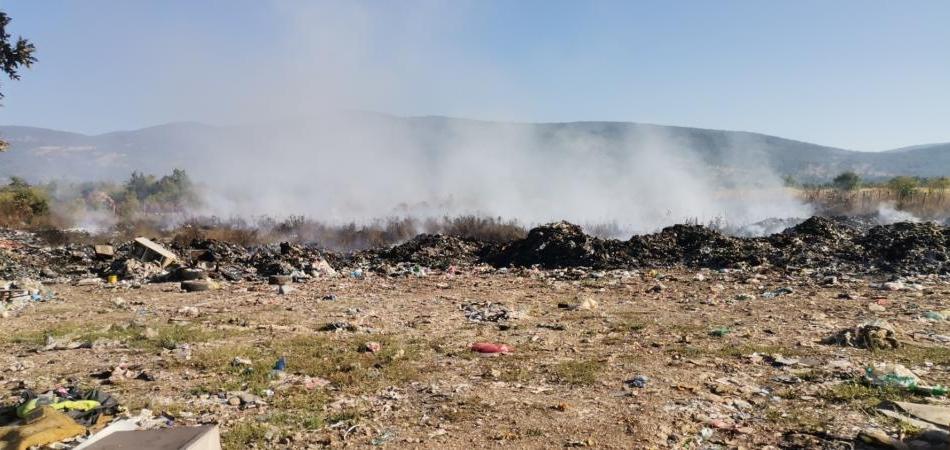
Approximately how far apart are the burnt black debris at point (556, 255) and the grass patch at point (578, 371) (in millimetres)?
7006

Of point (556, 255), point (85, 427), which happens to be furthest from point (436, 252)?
point (85, 427)

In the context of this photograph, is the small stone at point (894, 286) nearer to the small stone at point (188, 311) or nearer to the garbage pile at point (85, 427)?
the garbage pile at point (85, 427)

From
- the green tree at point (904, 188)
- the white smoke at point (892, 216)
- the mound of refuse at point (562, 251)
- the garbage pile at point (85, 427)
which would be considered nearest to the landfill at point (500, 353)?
the garbage pile at point (85, 427)

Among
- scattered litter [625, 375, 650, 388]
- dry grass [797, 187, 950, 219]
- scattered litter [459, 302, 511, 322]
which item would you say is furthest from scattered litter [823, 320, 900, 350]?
dry grass [797, 187, 950, 219]

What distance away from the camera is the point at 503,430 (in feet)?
12.6

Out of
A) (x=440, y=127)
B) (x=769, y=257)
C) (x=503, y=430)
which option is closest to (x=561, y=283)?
(x=769, y=257)

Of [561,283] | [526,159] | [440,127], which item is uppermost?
[440,127]

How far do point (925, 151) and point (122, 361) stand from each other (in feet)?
421

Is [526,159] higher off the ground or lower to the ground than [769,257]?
higher

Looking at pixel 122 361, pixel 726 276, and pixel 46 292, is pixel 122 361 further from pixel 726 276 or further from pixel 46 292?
pixel 726 276

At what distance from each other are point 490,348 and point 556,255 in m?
7.49

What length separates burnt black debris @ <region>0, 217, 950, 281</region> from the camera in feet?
36.5

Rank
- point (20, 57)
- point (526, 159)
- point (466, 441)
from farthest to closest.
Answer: point (526, 159) → point (20, 57) → point (466, 441)

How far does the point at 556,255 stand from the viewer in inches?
515
